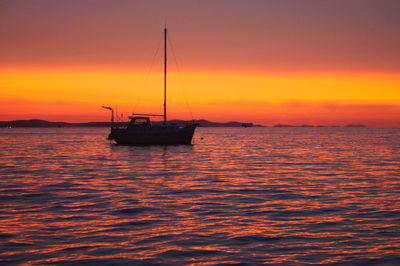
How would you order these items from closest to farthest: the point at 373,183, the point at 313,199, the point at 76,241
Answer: the point at 76,241
the point at 313,199
the point at 373,183

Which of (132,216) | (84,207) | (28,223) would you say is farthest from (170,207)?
(28,223)

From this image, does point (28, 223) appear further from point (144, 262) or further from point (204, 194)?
point (204, 194)

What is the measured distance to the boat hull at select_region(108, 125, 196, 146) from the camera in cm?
5506

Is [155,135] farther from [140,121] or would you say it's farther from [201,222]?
[201,222]

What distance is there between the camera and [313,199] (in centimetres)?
1580

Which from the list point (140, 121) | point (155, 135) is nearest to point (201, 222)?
point (155, 135)

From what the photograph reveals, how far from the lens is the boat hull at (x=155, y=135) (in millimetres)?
55062

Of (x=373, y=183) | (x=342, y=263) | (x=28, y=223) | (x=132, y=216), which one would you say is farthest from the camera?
(x=373, y=183)

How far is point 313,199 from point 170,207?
5.58 m

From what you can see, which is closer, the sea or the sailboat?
the sea

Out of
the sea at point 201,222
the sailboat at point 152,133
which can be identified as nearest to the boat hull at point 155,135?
the sailboat at point 152,133

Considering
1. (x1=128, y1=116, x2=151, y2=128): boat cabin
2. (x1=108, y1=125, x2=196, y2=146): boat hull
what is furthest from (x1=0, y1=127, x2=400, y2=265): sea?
(x1=128, y1=116, x2=151, y2=128): boat cabin

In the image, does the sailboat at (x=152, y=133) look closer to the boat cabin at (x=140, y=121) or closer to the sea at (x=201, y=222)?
the boat cabin at (x=140, y=121)

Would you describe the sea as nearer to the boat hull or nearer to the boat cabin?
the boat hull
